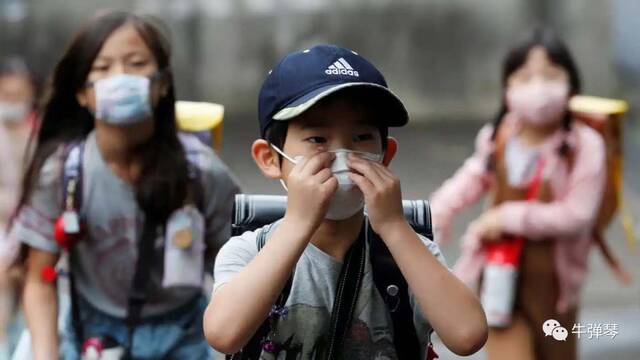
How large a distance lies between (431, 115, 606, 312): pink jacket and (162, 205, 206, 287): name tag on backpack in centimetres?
119

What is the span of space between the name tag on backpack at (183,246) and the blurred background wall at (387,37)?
11.6 ft

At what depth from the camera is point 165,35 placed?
173 inches

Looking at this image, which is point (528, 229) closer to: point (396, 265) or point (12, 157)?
point (396, 265)

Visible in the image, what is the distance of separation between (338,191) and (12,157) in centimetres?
456

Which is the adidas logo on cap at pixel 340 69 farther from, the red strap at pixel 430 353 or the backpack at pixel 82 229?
the backpack at pixel 82 229

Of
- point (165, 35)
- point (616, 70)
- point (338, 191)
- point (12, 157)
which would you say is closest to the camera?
point (338, 191)

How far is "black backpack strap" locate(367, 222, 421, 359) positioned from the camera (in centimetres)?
236

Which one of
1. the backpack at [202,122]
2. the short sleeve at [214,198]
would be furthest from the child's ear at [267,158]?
the backpack at [202,122]

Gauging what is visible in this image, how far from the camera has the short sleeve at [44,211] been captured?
4.07 meters

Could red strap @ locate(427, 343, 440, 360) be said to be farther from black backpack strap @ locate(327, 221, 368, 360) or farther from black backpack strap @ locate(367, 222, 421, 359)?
black backpack strap @ locate(327, 221, 368, 360)

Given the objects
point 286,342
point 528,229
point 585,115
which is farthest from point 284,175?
point 585,115

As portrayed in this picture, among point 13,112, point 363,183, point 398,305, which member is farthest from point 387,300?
point 13,112

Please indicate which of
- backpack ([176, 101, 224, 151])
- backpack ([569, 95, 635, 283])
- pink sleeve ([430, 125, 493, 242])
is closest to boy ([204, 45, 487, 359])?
backpack ([176, 101, 224, 151])

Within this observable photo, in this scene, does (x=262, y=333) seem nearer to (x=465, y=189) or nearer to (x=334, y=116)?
(x=334, y=116)
